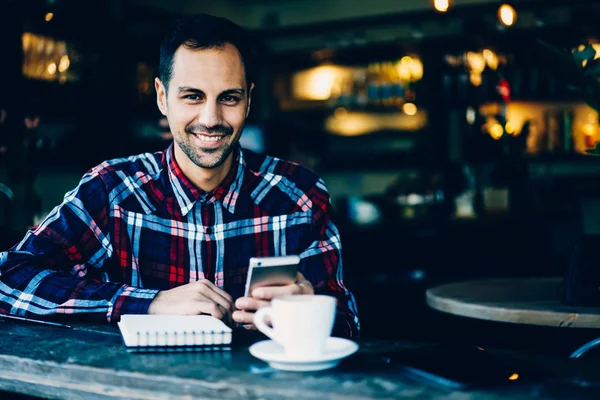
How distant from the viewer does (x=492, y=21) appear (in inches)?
257

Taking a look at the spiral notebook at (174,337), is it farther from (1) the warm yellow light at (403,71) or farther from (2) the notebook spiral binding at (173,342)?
(1) the warm yellow light at (403,71)

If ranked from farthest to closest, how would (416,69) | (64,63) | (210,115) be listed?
(416,69), (64,63), (210,115)

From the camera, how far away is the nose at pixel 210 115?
177 cm

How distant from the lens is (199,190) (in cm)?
189

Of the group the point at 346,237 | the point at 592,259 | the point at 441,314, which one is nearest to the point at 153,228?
the point at 592,259

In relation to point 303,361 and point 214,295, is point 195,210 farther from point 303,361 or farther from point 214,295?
point 303,361

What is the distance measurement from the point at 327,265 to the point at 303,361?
→ 779mm

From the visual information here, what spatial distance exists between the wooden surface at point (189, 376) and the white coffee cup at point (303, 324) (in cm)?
3

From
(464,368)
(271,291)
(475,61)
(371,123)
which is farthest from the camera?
(371,123)

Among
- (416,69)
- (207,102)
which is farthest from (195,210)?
(416,69)

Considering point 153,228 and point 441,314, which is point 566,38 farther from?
point 153,228

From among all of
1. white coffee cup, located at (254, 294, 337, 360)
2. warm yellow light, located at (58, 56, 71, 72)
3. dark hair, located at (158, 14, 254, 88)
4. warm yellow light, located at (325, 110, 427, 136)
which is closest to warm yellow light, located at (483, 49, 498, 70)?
warm yellow light, located at (325, 110, 427, 136)

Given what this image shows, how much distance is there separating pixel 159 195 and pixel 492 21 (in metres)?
5.24

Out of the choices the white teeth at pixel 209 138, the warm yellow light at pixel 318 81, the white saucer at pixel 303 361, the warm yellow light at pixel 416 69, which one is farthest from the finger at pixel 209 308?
the warm yellow light at pixel 318 81
